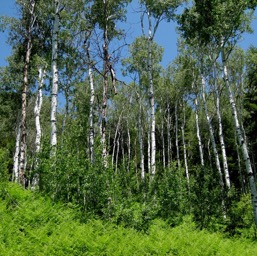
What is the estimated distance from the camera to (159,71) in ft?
105

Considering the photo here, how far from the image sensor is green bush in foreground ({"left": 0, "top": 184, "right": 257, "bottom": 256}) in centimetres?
597

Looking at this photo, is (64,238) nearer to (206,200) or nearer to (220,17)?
(206,200)

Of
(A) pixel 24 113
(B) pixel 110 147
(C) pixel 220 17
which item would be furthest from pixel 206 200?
(A) pixel 24 113

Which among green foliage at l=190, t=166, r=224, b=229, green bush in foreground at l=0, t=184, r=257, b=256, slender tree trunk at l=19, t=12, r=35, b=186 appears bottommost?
green bush in foreground at l=0, t=184, r=257, b=256

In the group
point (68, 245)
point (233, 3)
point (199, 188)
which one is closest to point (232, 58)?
point (233, 3)

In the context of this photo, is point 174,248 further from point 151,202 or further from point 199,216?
point 199,216

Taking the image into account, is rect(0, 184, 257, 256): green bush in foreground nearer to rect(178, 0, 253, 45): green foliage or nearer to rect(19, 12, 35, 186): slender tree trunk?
rect(19, 12, 35, 186): slender tree trunk

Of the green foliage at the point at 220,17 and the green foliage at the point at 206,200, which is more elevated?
the green foliage at the point at 220,17

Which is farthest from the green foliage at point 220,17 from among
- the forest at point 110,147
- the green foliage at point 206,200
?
the green foliage at point 206,200

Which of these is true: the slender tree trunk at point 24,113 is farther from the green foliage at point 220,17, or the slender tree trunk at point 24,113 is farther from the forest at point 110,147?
the green foliage at point 220,17

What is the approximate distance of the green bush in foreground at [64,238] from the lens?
19.6 ft

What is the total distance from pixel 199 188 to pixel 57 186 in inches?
245

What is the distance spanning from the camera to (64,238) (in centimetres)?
625

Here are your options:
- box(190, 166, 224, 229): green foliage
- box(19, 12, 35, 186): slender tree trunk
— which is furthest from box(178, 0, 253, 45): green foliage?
Answer: box(19, 12, 35, 186): slender tree trunk
